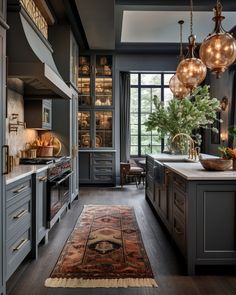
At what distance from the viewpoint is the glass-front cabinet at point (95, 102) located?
8383 millimetres

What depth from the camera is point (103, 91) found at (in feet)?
27.7

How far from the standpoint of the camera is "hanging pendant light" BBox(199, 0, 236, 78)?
11.0 feet

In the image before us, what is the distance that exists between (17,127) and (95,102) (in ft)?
14.3

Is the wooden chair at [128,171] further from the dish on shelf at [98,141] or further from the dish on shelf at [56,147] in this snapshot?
the dish on shelf at [56,147]

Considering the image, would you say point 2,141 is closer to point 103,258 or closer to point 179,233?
point 103,258

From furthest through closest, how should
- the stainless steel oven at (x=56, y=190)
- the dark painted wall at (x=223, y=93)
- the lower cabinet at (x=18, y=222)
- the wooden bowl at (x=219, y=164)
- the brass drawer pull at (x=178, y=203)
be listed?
the dark painted wall at (x=223, y=93) < the stainless steel oven at (x=56, y=190) < the wooden bowl at (x=219, y=164) < the brass drawer pull at (x=178, y=203) < the lower cabinet at (x=18, y=222)

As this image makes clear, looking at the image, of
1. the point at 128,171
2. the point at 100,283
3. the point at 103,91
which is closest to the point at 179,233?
the point at 100,283

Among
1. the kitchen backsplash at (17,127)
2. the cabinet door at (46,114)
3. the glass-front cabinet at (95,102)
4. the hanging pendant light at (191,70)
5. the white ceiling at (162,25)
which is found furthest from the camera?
the glass-front cabinet at (95,102)

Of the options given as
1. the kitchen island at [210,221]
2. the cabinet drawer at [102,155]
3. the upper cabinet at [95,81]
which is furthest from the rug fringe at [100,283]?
the upper cabinet at [95,81]

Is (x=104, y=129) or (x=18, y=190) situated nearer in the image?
(x=18, y=190)

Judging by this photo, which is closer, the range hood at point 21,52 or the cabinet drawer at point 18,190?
the cabinet drawer at point 18,190

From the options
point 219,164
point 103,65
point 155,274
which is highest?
point 103,65

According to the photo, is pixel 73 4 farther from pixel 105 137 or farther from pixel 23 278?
pixel 23 278

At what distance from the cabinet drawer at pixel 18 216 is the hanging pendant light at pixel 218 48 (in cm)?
243
